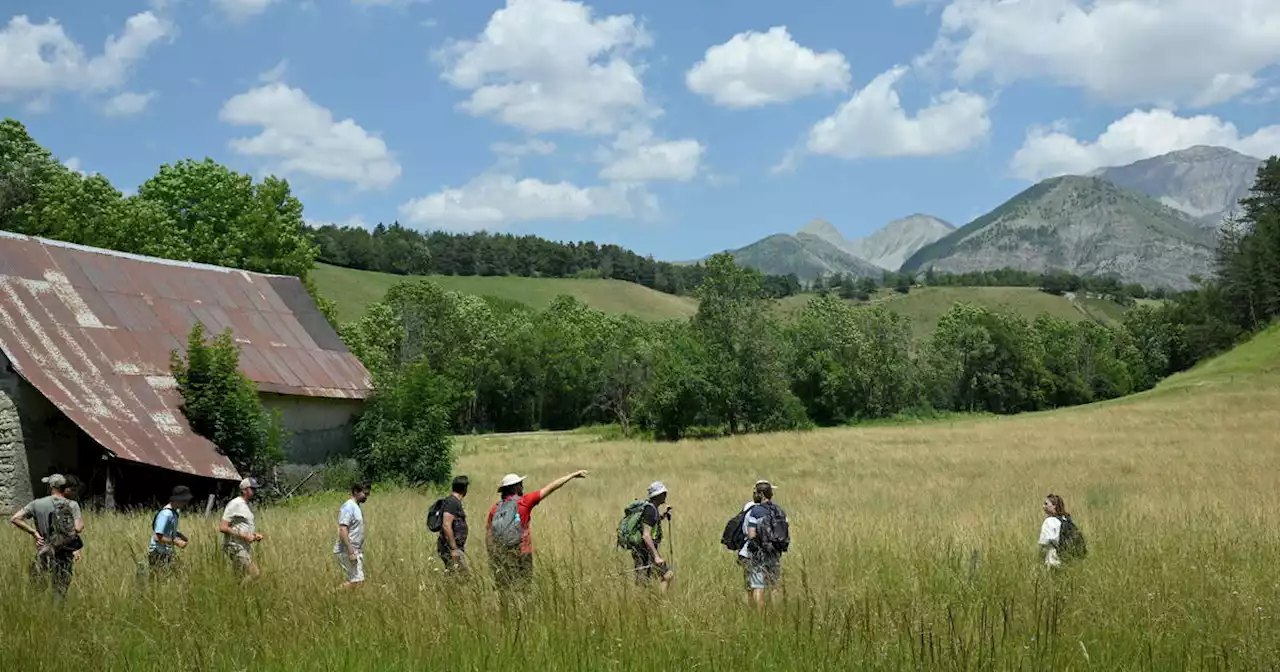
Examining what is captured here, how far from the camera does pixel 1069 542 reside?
1034 cm

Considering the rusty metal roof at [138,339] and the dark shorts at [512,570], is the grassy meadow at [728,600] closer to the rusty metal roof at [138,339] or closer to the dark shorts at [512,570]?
the dark shorts at [512,570]

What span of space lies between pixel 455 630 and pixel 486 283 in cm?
12990

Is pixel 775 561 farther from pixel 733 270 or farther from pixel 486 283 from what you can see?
pixel 486 283

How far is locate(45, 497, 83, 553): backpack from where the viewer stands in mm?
9609

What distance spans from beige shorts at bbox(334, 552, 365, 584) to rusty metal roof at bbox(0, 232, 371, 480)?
11.6 metres

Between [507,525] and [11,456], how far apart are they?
14.7m

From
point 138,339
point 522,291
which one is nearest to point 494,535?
point 138,339

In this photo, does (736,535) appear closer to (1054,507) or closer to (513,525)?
(513,525)

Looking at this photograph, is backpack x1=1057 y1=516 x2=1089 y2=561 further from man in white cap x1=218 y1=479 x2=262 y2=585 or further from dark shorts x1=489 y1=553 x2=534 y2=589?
man in white cap x1=218 y1=479 x2=262 y2=585

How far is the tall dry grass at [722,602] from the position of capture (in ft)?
19.0

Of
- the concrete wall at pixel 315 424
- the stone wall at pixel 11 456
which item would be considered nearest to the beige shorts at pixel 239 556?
the stone wall at pixel 11 456

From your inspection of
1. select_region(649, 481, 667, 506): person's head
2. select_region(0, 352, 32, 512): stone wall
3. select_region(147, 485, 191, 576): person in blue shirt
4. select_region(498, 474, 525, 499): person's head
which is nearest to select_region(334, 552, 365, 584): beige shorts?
select_region(147, 485, 191, 576): person in blue shirt

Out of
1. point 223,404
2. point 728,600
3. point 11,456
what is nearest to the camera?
point 728,600

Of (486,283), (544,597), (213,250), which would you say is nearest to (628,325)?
(486,283)
